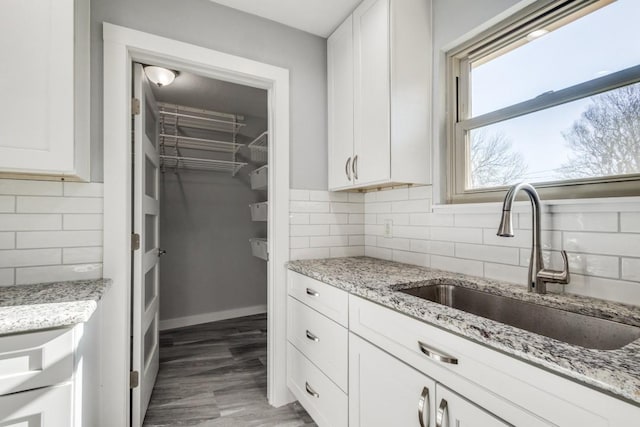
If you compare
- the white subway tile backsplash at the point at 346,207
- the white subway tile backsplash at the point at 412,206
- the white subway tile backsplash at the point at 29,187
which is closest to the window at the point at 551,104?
the white subway tile backsplash at the point at 412,206

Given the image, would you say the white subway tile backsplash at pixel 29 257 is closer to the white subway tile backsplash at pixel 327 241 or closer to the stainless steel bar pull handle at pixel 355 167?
the white subway tile backsplash at pixel 327 241

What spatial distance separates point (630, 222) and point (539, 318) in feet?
1.43

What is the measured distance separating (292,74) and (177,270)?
8.28 feet

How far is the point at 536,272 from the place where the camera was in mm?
1156

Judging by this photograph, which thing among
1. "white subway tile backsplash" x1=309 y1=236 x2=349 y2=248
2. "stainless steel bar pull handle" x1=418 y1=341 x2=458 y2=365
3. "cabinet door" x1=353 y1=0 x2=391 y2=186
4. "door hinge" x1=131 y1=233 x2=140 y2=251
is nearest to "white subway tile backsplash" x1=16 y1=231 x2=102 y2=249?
"door hinge" x1=131 y1=233 x2=140 y2=251

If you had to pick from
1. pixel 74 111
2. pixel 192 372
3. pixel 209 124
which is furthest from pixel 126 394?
pixel 209 124

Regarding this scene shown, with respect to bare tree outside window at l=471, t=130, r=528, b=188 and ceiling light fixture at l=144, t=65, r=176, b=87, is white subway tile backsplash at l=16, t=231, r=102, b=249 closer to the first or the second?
ceiling light fixture at l=144, t=65, r=176, b=87

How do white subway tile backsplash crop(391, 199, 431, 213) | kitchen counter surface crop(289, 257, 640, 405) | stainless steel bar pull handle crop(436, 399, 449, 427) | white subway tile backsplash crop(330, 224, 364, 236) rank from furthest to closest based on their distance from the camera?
white subway tile backsplash crop(330, 224, 364, 236)
white subway tile backsplash crop(391, 199, 431, 213)
stainless steel bar pull handle crop(436, 399, 449, 427)
kitchen counter surface crop(289, 257, 640, 405)

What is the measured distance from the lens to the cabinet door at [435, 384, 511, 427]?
2.56ft

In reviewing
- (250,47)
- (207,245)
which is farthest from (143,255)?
(207,245)

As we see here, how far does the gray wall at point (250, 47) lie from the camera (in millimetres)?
1543

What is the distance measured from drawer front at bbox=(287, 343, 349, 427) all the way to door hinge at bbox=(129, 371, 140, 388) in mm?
854

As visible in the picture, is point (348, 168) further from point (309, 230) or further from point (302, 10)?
point (302, 10)

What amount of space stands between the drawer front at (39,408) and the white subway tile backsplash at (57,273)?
615mm
